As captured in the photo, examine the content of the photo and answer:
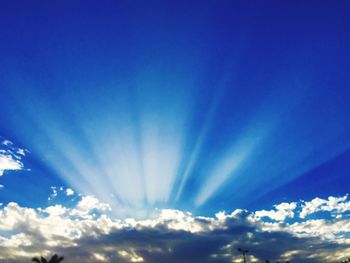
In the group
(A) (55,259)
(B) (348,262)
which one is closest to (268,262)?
(B) (348,262)

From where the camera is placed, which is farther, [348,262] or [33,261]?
[348,262]

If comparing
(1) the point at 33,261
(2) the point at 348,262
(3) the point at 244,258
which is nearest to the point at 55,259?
(1) the point at 33,261

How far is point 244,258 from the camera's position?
10775cm

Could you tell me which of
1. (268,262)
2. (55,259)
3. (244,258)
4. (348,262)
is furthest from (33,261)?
(348,262)

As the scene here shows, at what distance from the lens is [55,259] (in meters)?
105

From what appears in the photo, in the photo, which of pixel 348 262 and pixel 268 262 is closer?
pixel 268 262

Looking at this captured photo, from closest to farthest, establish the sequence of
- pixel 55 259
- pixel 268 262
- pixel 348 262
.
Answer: pixel 55 259 → pixel 268 262 → pixel 348 262

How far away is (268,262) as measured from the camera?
152 metres

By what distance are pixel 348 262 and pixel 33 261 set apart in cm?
11749

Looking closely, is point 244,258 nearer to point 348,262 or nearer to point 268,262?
point 268,262

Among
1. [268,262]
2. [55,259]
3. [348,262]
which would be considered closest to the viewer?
[55,259]

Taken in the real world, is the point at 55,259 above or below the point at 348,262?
below

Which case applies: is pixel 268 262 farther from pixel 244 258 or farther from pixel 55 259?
pixel 55 259

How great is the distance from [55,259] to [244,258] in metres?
40.0
